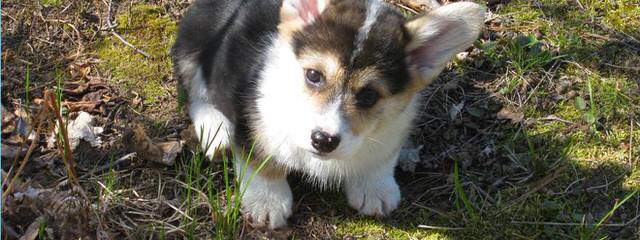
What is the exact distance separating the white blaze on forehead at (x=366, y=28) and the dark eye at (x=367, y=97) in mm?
162

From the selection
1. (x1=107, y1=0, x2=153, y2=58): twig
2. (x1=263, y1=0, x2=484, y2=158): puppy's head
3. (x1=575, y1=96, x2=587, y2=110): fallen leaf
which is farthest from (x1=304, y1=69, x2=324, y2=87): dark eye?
(x1=575, y1=96, x2=587, y2=110): fallen leaf

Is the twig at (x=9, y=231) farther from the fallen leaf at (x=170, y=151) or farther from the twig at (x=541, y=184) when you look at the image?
the twig at (x=541, y=184)

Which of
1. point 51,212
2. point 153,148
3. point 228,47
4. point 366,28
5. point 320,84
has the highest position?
point 366,28

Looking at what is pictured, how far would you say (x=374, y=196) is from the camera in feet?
13.3

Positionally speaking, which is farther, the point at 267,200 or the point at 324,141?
the point at 267,200

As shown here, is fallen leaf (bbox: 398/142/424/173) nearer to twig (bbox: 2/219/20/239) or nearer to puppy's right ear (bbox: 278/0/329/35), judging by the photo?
puppy's right ear (bbox: 278/0/329/35)

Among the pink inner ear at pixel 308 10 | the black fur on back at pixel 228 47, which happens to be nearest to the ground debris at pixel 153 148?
the black fur on back at pixel 228 47

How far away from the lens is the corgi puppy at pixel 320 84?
11.1 feet

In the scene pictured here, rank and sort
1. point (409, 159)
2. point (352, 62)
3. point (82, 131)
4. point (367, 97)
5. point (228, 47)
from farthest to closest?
point (409, 159)
point (82, 131)
point (228, 47)
point (367, 97)
point (352, 62)

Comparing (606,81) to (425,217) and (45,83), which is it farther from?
(45,83)

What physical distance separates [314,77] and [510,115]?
161cm

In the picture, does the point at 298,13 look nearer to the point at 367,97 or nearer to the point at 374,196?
the point at 367,97

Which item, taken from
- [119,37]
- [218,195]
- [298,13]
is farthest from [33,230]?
[119,37]

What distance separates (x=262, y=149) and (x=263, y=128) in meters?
0.11
